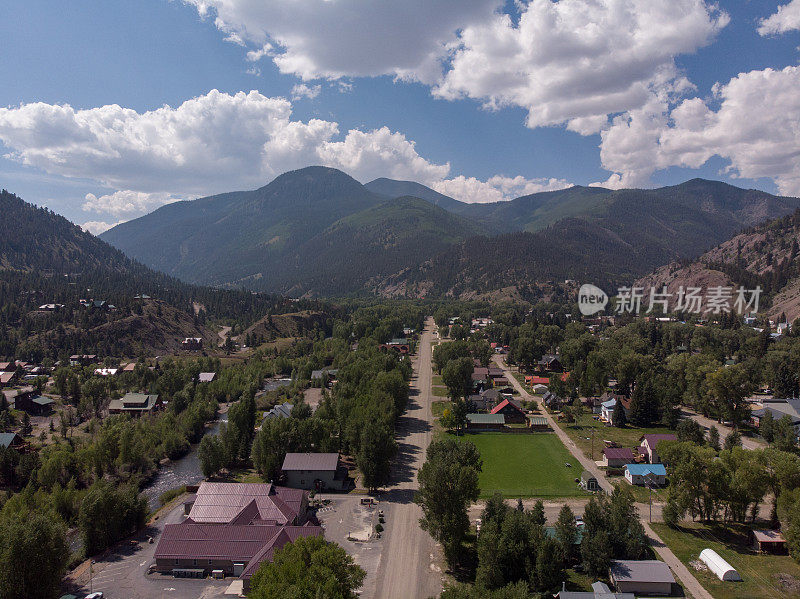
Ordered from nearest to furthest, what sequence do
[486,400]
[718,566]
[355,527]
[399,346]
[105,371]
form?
[718,566] → [355,527] → [486,400] → [105,371] → [399,346]

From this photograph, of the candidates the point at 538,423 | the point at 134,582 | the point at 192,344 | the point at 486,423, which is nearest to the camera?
the point at 134,582

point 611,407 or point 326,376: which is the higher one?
point 611,407

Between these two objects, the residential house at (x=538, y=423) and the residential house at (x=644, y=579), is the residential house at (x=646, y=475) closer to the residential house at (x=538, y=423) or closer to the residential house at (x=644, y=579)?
the residential house at (x=538, y=423)

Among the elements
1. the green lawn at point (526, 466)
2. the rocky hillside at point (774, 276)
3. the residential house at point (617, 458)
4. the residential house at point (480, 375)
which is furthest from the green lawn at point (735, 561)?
the rocky hillside at point (774, 276)

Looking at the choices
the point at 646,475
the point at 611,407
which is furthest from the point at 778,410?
the point at 646,475

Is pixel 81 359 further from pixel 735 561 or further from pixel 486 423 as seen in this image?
pixel 735 561

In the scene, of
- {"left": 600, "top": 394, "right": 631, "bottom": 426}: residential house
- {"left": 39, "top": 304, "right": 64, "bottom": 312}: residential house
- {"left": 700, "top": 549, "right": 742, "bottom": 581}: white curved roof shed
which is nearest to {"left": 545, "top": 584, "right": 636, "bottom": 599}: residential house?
{"left": 700, "top": 549, "right": 742, "bottom": 581}: white curved roof shed

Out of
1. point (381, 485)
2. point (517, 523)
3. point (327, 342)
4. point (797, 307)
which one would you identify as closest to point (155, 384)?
point (327, 342)
